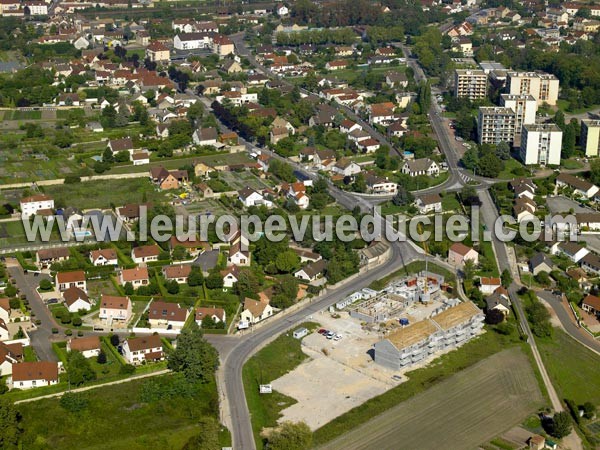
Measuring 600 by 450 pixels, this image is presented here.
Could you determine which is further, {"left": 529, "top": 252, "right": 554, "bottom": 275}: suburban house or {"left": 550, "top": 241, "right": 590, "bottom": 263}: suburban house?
{"left": 550, "top": 241, "right": 590, "bottom": 263}: suburban house

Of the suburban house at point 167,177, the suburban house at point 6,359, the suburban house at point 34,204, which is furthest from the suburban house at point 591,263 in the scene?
the suburban house at point 34,204

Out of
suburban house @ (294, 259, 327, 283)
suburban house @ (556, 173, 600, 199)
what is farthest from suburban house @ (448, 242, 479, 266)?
suburban house @ (556, 173, 600, 199)

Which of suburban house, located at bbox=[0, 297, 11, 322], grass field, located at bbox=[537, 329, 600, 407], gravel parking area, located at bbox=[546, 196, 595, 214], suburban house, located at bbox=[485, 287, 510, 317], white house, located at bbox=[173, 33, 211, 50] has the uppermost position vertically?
white house, located at bbox=[173, 33, 211, 50]

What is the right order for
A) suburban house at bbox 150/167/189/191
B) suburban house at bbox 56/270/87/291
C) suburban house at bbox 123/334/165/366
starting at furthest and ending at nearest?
1. suburban house at bbox 150/167/189/191
2. suburban house at bbox 56/270/87/291
3. suburban house at bbox 123/334/165/366

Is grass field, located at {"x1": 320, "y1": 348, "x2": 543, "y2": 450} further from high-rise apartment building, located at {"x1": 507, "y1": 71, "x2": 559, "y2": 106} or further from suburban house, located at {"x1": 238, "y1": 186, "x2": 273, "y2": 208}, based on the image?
high-rise apartment building, located at {"x1": 507, "y1": 71, "x2": 559, "y2": 106}

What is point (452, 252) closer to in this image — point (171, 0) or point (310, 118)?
point (310, 118)

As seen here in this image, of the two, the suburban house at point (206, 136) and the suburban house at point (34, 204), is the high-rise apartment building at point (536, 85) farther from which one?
the suburban house at point (34, 204)
